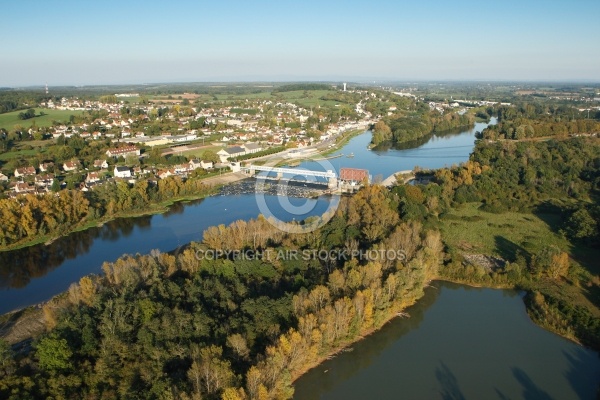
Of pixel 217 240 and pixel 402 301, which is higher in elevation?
pixel 217 240

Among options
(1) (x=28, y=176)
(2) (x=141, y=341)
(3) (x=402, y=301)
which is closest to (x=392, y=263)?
(3) (x=402, y=301)

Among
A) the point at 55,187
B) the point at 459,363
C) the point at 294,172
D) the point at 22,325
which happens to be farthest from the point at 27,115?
the point at 459,363

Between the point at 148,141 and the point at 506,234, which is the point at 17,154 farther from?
the point at 506,234

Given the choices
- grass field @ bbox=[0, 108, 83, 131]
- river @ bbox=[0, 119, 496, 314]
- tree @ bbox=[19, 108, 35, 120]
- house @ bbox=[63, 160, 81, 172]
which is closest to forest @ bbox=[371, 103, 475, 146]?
river @ bbox=[0, 119, 496, 314]

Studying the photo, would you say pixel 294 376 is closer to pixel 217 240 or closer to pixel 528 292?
pixel 217 240

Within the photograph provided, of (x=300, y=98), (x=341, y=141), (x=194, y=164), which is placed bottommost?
(x=194, y=164)
